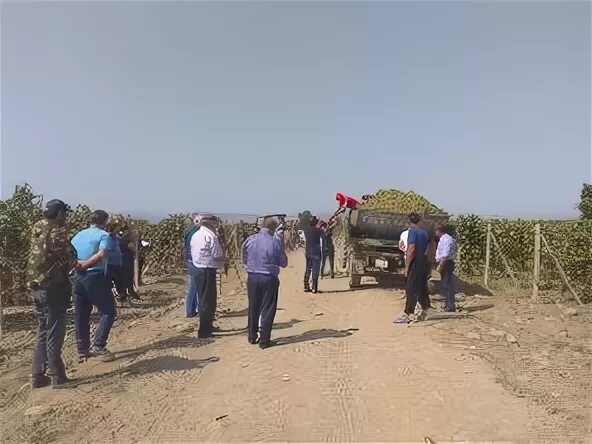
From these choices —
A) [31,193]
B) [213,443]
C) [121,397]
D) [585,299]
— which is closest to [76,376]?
[121,397]

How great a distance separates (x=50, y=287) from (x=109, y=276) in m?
2.74

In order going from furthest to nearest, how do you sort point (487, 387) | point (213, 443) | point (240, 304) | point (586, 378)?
point (240, 304) → point (586, 378) → point (487, 387) → point (213, 443)

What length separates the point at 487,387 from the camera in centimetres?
608

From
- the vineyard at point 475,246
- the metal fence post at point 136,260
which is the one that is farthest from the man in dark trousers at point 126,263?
the metal fence post at point 136,260

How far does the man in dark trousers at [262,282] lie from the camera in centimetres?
768

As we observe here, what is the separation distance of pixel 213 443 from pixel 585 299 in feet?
34.1

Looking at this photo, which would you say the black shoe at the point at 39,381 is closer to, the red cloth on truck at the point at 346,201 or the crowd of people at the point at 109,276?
the crowd of people at the point at 109,276

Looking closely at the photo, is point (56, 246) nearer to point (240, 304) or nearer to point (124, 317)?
point (124, 317)

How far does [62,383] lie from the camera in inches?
234

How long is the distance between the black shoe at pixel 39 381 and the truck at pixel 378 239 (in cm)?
828

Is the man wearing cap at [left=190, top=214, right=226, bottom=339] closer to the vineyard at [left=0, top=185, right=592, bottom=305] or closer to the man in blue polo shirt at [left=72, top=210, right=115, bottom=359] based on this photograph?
the man in blue polo shirt at [left=72, top=210, right=115, bottom=359]

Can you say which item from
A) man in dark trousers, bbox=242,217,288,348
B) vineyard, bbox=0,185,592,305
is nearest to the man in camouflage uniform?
man in dark trousers, bbox=242,217,288,348

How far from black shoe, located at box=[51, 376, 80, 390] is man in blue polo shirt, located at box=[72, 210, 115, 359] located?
3.48ft

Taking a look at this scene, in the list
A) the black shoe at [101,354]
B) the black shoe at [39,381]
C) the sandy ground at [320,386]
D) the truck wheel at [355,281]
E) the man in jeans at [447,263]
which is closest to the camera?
the sandy ground at [320,386]
